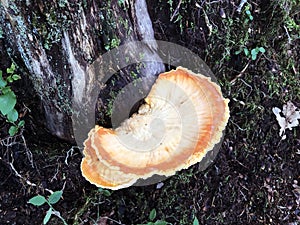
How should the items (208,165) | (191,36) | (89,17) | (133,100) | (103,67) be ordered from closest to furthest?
(89,17) < (103,67) < (133,100) < (191,36) < (208,165)

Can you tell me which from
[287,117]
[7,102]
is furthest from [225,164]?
[7,102]

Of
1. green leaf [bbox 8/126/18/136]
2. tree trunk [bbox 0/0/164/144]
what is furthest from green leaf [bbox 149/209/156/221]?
green leaf [bbox 8/126/18/136]

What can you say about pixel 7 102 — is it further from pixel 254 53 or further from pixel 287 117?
pixel 287 117

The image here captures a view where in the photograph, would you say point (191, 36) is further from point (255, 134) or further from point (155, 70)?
point (255, 134)

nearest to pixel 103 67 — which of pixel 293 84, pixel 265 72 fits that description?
pixel 265 72

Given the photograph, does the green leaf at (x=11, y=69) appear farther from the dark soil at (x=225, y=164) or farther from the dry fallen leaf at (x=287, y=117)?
the dry fallen leaf at (x=287, y=117)

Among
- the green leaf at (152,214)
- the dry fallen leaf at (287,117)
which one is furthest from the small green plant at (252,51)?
the green leaf at (152,214)

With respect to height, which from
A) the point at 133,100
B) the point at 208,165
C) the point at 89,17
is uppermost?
the point at 89,17
